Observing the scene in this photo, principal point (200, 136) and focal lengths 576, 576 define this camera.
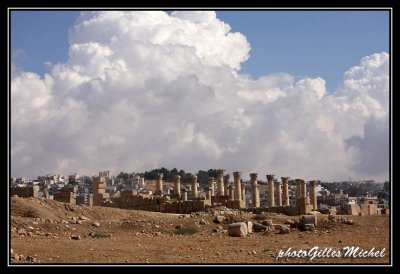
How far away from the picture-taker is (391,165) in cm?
1415

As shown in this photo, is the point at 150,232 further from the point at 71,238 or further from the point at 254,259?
the point at 254,259

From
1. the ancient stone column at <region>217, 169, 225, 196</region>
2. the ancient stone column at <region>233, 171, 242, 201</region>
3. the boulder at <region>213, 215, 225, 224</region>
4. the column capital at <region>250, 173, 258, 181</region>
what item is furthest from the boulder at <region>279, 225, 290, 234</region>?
the ancient stone column at <region>217, 169, 225, 196</region>

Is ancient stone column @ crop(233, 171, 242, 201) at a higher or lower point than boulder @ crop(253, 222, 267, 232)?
higher

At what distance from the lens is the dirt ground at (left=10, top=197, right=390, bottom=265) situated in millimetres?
A: 15023

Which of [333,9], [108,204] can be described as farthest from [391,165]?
[108,204]

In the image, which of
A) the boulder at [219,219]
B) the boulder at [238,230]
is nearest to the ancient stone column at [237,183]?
the boulder at [219,219]

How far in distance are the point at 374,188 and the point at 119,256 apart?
97156mm

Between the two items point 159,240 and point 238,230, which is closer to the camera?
point 159,240

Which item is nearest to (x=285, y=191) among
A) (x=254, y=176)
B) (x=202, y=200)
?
(x=254, y=176)

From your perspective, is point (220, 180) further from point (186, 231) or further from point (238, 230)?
point (238, 230)

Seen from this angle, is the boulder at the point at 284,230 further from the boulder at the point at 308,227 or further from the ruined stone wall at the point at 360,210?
the ruined stone wall at the point at 360,210

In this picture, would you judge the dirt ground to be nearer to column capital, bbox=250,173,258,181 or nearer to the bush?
the bush

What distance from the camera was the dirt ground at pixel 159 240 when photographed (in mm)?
15023

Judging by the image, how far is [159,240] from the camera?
66.5 ft
